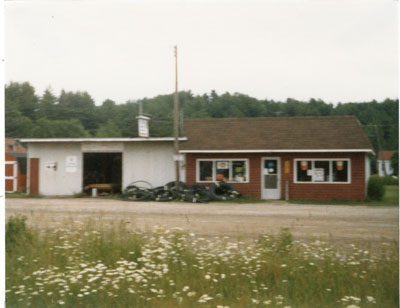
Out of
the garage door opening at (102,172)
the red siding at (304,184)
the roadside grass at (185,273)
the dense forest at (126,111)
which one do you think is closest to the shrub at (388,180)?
the red siding at (304,184)

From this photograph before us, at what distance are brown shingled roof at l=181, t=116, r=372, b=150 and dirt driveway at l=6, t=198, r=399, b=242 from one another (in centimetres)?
339

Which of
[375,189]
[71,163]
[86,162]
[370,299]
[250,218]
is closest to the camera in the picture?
[370,299]

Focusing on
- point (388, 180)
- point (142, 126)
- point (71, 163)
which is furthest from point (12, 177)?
point (388, 180)

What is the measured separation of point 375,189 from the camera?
65.1 feet

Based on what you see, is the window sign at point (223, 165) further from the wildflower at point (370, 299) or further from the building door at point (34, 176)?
the wildflower at point (370, 299)

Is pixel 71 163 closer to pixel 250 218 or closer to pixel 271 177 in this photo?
pixel 271 177

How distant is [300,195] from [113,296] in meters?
16.3

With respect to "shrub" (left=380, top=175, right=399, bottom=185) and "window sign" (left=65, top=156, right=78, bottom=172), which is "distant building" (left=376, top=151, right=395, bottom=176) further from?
"window sign" (left=65, top=156, right=78, bottom=172)

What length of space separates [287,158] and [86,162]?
10.8m

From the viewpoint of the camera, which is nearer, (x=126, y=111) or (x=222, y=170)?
(x=222, y=170)

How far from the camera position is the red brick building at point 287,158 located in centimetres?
1980

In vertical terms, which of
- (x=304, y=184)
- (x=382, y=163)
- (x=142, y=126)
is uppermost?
(x=142, y=126)

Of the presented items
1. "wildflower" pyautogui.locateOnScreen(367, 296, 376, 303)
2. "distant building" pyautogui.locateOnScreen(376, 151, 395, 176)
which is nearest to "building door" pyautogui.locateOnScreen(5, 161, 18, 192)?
"distant building" pyautogui.locateOnScreen(376, 151, 395, 176)

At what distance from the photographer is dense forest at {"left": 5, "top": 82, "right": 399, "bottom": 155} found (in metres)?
20.9
